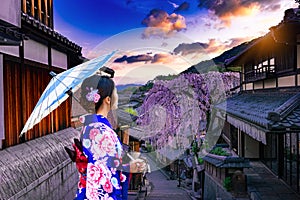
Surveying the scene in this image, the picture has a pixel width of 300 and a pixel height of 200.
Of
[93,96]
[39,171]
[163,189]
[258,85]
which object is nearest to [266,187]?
[258,85]

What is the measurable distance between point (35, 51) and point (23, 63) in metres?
0.66

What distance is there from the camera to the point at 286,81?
8.36m

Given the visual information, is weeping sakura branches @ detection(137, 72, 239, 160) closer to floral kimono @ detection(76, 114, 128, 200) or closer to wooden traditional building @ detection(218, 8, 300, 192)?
wooden traditional building @ detection(218, 8, 300, 192)

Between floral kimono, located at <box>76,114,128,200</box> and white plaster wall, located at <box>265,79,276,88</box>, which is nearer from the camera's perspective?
floral kimono, located at <box>76,114,128,200</box>

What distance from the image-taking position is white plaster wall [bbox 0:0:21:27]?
4.91m

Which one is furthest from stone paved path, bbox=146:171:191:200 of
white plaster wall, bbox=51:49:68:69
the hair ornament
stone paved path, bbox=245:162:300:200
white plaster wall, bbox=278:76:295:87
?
the hair ornament

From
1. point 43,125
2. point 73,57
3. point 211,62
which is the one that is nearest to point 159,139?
point 211,62

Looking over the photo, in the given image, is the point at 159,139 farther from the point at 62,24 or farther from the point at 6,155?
the point at 6,155

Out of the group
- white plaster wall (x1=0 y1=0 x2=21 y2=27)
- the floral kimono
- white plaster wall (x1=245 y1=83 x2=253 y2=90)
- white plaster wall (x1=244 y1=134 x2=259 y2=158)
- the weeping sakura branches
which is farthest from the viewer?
the weeping sakura branches

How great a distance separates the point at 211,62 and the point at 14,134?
17.2m

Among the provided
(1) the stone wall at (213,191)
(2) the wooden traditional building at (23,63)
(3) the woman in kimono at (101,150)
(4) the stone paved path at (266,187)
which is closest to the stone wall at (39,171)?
(2) the wooden traditional building at (23,63)

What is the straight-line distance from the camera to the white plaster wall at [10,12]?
491cm

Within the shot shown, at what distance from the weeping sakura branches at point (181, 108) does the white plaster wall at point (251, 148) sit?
5186 mm

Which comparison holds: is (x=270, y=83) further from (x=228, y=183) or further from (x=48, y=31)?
(x=48, y=31)
